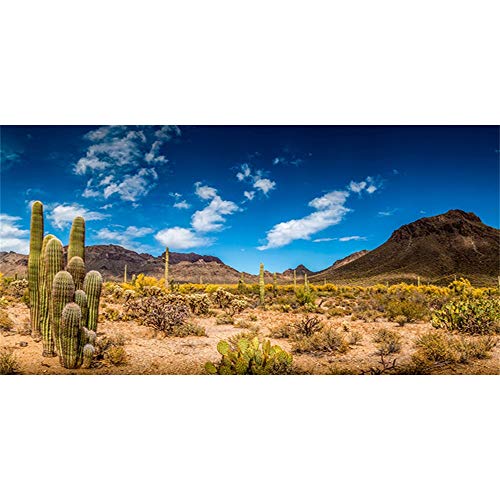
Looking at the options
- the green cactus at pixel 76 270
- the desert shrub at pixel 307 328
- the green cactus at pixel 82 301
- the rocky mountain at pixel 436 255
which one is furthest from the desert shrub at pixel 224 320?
the green cactus at pixel 76 270

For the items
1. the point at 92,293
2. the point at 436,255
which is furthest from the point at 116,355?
the point at 436,255

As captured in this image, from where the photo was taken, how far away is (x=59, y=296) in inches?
221

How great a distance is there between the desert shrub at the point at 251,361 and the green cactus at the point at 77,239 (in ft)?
10.2

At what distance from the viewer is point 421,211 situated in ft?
22.8

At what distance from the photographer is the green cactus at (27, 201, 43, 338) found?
6.50 metres

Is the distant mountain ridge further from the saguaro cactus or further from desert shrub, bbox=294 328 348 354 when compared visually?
desert shrub, bbox=294 328 348 354

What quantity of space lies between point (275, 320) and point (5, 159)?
628cm

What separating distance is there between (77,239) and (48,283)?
3.00 ft

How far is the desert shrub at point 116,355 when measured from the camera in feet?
19.3

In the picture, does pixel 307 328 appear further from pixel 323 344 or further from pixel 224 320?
pixel 224 320

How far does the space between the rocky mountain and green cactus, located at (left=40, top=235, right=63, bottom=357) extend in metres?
5.36
